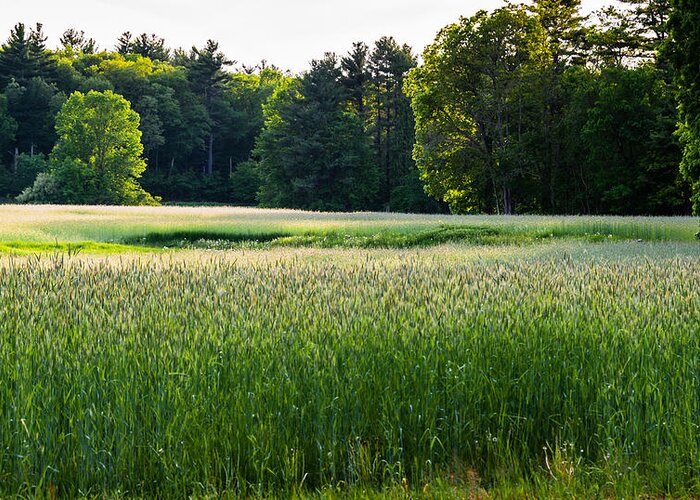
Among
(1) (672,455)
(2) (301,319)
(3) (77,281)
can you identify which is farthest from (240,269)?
(1) (672,455)

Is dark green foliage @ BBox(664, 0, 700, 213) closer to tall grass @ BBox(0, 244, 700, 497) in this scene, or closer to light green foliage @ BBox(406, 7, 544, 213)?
tall grass @ BBox(0, 244, 700, 497)

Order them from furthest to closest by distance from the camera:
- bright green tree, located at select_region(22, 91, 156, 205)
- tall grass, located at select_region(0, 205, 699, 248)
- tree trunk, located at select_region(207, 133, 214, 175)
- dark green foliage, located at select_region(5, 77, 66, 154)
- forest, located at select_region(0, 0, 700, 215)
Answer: tree trunk, located at select_region(207, 133, 214, 175) → dark green foliage, located at select_region(5, 77, 66, 154) → bright green tree, located at select_region(22, 91, 156, 205) → forest, located at select_region(0, 0, 700, 215) → tall grass, located at select_region(0, 205, 699, 248)

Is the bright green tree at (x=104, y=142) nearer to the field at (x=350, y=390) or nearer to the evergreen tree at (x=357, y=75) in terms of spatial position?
the evergreen tree at (x=357, y=75)

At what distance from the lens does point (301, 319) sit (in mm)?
5984

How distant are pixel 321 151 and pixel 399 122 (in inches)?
371

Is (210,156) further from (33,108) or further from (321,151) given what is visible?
(321,151)

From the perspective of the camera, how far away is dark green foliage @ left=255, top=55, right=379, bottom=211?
224 feet

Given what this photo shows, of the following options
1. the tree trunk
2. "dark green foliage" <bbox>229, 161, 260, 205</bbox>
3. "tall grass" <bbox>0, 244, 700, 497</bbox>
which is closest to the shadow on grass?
"tall grass" <bbox>0, 244, 700, 497</bbox>

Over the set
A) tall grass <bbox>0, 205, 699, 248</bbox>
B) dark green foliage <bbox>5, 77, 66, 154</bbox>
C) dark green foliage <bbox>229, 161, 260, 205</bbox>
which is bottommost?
tall grass <bbox>0, 205, 699, 248</bbox>

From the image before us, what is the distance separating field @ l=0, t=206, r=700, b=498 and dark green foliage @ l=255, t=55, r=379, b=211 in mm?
61223

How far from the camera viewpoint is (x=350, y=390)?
4941 millimetres

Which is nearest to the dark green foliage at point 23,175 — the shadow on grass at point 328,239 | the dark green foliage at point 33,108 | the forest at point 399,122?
the forest at point 399,122

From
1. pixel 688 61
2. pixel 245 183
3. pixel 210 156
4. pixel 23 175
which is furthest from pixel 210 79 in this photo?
pixel 688 61

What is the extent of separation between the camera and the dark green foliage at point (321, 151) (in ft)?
224
